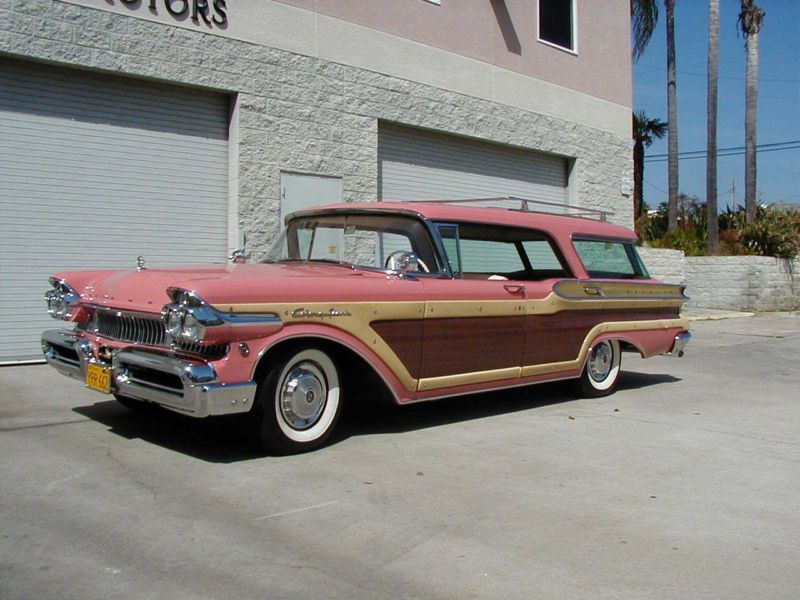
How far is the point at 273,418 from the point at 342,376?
0.65m

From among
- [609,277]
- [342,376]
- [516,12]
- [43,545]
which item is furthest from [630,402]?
[516,12]

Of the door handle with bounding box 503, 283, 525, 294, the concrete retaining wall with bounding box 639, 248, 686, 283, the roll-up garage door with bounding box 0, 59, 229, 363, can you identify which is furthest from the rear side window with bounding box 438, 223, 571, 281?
the concrete retaining wall with bounding box 639, 248, 686, 283

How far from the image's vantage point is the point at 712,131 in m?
21.5

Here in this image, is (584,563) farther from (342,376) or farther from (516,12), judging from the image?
(516,12)

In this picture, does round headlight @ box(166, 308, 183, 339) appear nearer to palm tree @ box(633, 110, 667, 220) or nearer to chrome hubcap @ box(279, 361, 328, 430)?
chrome hubcap @ box(279, 361, 328, 430)

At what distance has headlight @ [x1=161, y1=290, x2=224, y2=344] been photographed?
456cm

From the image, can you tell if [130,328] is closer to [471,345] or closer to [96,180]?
[471,345]

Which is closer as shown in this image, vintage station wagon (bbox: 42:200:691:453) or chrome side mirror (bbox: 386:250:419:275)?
vintage station wagon (bbox: 42:200:691:453)

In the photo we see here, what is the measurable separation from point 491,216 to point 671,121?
62.2 feet

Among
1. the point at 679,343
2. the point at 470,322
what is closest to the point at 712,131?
the point at 679,343

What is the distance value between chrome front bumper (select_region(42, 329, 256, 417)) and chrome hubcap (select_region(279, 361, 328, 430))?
14.6 inches

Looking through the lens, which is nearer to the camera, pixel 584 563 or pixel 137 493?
pixel 584 563

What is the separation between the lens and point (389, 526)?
13.1 feet

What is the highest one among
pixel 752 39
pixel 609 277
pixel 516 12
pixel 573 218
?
pixel 752 39
